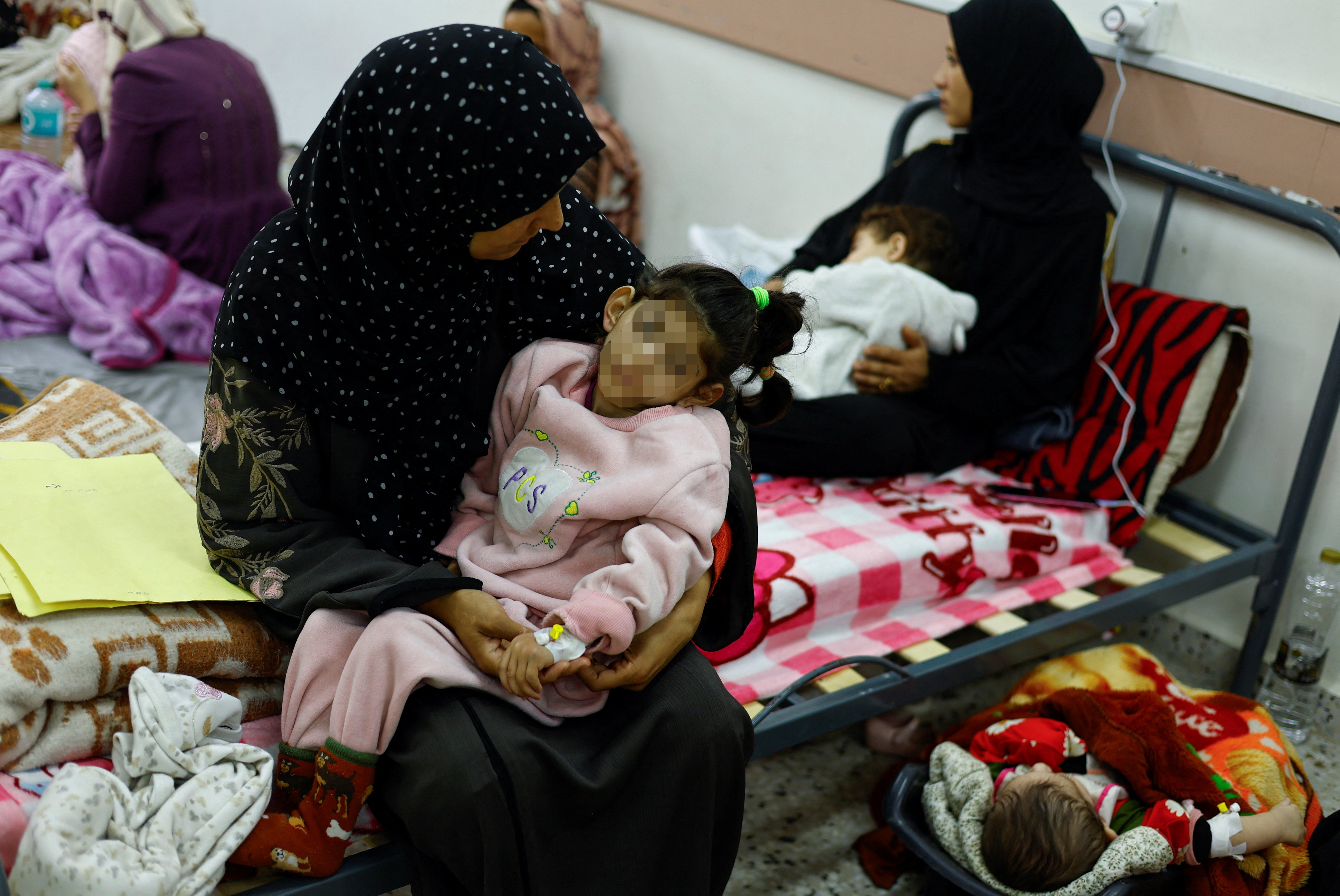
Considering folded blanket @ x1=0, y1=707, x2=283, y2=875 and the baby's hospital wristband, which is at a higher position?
the baby's hospital wristband

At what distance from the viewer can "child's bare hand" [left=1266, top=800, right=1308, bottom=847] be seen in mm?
1972

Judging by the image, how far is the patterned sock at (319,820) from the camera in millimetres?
1412

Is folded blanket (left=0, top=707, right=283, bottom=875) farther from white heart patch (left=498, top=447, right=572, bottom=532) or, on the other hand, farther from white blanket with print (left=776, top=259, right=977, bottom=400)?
white blanket with print (left=776, top=259, right=977, bottom=400)

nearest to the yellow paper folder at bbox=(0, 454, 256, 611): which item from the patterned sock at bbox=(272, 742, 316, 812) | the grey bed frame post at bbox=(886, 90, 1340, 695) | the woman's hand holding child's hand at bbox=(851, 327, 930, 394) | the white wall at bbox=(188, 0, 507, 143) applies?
the patterned sock at bbox=(272, 742, 316, 812)

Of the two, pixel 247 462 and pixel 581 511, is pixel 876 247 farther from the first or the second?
pixel 247 462

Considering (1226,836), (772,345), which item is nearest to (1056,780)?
(1226,836)

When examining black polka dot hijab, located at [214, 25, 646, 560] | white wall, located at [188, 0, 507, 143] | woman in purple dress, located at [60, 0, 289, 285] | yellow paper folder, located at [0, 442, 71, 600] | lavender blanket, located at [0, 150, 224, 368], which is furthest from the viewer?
white wall, located at [188, 0, 507, 143]

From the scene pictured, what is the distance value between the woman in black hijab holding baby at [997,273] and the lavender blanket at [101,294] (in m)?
1.69

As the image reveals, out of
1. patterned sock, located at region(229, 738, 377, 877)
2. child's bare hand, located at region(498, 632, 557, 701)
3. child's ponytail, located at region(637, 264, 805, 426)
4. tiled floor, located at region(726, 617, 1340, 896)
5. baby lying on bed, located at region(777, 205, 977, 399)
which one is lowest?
tiled floor, located at region(726, 617, 1340, 896)

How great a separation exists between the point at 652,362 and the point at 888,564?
2.95ft

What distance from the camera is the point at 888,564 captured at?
2268 millimetres

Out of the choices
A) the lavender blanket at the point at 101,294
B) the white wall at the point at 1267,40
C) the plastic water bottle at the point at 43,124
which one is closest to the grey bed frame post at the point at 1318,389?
the white wall at the point at 1267,40

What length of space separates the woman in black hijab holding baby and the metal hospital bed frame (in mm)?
247

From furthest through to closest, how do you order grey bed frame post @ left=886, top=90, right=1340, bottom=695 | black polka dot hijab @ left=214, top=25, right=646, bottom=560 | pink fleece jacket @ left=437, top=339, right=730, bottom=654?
grey bed frame post @ left=886, top=90, right=1340, bottom=695
pink fleece jacket @ left=437, top=339, right=730, bottom=654
black polka dot hijab @ left=214, top=25, right=646, bottom=560
